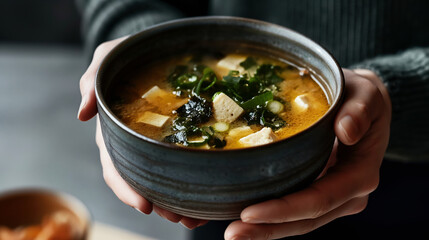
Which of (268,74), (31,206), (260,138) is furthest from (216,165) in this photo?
(31,206)

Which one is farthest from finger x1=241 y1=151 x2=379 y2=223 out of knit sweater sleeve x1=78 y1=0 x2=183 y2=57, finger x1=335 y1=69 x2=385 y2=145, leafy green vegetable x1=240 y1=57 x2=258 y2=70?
knit sweater sleeve x1=78 y1=0 x2=183 y2=57

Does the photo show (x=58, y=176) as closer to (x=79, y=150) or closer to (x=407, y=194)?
(x=79, y=150)

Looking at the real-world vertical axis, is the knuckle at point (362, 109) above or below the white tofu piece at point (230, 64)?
above

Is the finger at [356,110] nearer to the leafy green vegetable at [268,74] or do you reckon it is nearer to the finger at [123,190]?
the leafy green vegetable at [268,74]

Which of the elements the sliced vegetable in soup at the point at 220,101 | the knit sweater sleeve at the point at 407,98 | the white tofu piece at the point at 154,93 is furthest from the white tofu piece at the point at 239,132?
the knit sweater sleeve at the point at 407,98

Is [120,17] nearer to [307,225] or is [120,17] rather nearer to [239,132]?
[239,132]

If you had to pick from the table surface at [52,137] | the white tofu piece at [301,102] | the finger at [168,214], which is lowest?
the table surface at [52,137]
